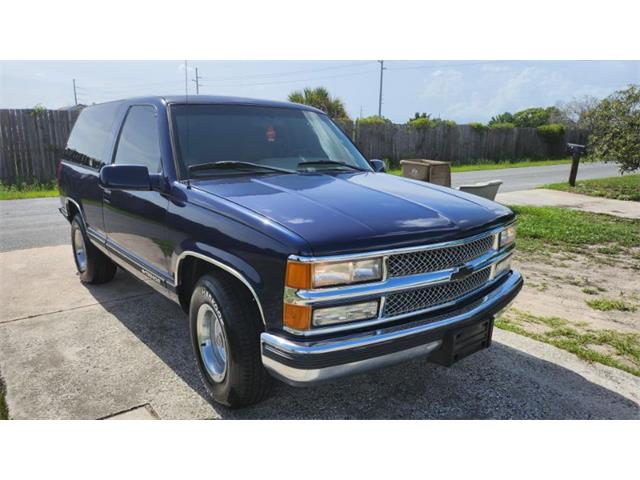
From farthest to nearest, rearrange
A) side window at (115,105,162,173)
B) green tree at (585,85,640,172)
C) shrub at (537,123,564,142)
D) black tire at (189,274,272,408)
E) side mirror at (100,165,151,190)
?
shrub at (537,123,564,142) → green tree at (585,85,640,172) → side window at (115,105,162,173) → side mirror at (100,165,151,190) → black tire at (189,274,272,408)

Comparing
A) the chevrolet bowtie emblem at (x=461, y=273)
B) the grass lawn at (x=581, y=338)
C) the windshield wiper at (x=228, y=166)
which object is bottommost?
the grass lawn at (x=581, y=338)

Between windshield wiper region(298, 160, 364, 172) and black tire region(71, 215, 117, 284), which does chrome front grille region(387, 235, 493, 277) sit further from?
black tire region(71, 215, 117, 284)

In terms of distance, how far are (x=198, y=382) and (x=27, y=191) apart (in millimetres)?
12194

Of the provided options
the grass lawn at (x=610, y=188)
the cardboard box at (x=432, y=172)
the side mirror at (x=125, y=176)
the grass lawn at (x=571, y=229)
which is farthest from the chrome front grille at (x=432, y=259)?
the grass lawn at (x=610, y=188)

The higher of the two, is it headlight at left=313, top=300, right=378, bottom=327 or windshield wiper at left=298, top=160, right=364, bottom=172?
windshield wiper at left=298, top=160, right=364, bottom=172

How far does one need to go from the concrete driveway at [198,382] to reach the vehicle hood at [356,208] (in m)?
1.12

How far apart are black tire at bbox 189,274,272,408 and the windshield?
887 mm

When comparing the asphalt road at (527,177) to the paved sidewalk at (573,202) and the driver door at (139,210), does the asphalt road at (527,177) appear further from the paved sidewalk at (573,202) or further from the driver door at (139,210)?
the driver door at (139,210)

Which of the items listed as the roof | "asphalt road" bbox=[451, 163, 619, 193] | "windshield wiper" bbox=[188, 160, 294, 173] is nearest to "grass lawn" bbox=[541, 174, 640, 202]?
"asphalt road" bbox=[451, 163, 619, 193]

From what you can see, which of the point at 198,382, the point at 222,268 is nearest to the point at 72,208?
the point at 198,382

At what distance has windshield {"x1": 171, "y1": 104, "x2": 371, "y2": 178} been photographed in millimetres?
3395

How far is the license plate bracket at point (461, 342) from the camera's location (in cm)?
267
